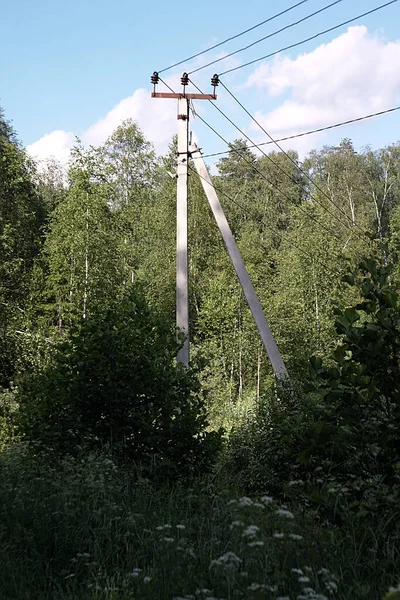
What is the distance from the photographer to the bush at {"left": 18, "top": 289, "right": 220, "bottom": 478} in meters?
7.52

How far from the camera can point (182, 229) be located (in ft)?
39.1

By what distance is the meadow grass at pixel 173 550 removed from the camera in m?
3.21

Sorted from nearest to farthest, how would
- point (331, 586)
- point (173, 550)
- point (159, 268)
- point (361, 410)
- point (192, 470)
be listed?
1. point (331, 586)
2. point (173, 550)
3. point (361, 410)
4. point (192, 470)
5. point (159, 268)

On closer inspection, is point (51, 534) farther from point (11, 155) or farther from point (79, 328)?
point (11, 155)

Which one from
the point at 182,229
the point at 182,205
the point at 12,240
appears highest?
the point at 12,240

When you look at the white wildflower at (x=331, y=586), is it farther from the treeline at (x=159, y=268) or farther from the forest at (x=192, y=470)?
the treeline at (x=159, y=268)

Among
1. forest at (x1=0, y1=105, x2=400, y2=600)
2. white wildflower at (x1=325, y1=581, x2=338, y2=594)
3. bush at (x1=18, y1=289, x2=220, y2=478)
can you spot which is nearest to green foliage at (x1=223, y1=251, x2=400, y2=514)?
forest at (x1=0, y1=105, x2=400, y2=600)

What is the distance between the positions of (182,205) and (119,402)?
17.1ft

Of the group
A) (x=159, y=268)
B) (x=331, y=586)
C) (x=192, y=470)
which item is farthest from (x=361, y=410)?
(x=159, y=268)

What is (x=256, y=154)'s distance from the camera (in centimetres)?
5028

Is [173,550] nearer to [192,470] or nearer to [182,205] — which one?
[192,470]

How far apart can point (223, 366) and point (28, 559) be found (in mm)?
25497

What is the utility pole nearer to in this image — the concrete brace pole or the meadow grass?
the concrete brace pole

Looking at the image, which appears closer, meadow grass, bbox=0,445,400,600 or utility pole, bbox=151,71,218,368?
meadow grass, bbox=0,445,400,600
